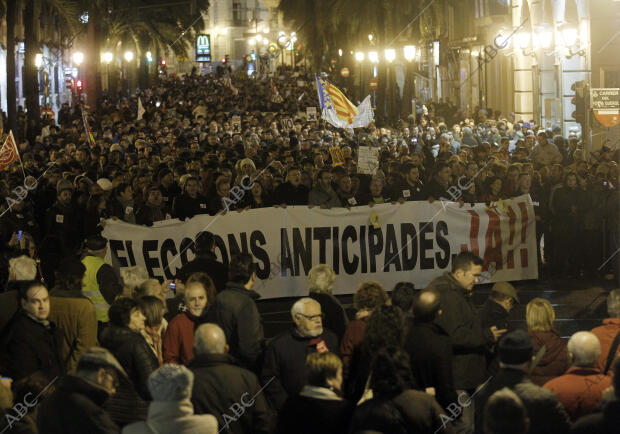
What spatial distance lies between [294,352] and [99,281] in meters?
2.71

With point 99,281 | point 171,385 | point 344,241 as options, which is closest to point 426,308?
point 171,385

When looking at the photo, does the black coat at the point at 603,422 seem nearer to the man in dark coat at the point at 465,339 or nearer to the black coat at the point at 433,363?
the black coat at the point at 433,363

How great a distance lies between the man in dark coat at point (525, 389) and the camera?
5676 millimetres

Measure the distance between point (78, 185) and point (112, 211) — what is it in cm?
127

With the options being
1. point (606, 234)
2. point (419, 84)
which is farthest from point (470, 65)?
point (606, 234)

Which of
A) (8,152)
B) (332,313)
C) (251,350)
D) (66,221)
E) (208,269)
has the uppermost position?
(8,152)

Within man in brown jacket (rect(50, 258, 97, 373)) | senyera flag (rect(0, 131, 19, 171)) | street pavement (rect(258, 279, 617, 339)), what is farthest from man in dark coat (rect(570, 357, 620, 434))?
senyera flag (rect(0, 131, 19, 171))

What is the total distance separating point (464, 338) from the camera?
25.3 feet

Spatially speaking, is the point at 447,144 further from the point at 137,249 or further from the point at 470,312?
the point at 470,312

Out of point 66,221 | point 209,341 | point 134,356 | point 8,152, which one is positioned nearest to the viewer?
point 209,341

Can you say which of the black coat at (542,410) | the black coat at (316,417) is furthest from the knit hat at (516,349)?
the black coat at (316,417)

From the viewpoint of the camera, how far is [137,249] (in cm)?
1320

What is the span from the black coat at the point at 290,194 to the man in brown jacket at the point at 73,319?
6577mm

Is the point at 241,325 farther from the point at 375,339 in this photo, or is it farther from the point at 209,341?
the point at 375,339
